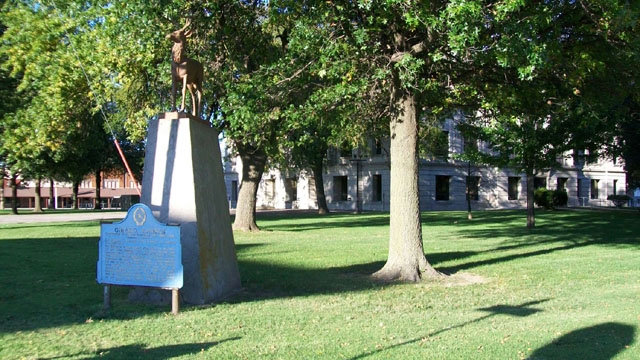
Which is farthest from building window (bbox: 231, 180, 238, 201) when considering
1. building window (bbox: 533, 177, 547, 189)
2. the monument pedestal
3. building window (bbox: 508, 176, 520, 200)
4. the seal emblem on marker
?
the seal emblem on marker

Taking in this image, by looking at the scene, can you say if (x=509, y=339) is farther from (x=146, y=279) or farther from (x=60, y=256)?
(x=60, y=256)

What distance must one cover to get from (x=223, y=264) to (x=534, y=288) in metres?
5.63

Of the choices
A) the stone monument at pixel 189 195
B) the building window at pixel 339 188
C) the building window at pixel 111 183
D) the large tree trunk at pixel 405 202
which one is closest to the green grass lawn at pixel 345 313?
the stone monument at pixel 189 195

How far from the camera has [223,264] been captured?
388 inches

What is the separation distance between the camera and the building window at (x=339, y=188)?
56.0 metres

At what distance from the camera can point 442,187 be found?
5325 cm

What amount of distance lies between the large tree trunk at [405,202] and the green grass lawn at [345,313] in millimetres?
564

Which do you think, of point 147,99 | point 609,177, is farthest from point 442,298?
point 609,177

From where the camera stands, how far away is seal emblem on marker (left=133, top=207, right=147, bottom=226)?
855 centimetres

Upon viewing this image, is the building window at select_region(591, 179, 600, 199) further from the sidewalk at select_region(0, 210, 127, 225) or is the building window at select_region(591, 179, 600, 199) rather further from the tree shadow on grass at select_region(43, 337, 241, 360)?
the tree shadow on grass at select_region(43, 337, 241, 360)

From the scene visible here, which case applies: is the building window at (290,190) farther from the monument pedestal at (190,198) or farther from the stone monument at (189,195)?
the monument pedestal at (190,198)

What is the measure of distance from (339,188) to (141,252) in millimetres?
47906

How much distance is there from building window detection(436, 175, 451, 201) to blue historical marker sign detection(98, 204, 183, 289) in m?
46.3

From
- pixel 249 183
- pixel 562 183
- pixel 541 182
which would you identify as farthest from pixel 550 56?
pixel 562 183
